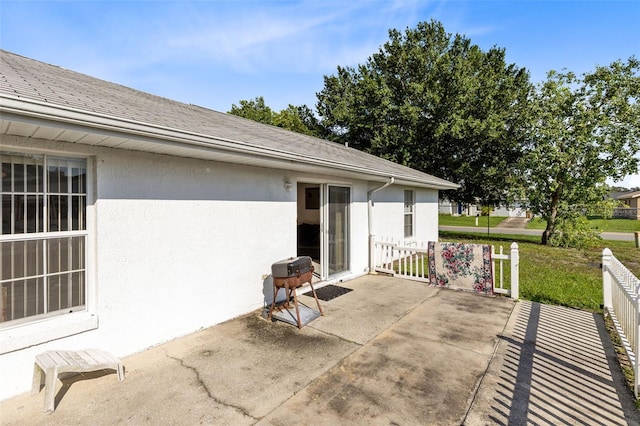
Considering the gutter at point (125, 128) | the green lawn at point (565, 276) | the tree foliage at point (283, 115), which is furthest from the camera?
the tree foliage at point (283, 115)

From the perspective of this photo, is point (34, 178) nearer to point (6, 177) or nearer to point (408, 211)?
point (6, 177)

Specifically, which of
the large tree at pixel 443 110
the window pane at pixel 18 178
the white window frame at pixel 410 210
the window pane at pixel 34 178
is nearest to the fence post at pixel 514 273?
the white window frame at pixel 410 210

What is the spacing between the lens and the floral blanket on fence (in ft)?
21.1

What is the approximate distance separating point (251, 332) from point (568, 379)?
12.9ft

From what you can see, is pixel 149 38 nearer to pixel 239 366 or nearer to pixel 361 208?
pixel 361 208

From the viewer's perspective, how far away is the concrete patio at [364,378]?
9.00 feet

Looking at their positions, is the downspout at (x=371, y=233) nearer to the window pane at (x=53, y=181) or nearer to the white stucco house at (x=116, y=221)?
the white stucco house at (x=116, y=221)

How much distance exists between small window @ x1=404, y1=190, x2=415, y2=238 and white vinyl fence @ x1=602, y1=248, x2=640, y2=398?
573 centimetres

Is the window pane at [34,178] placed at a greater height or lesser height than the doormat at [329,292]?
greater

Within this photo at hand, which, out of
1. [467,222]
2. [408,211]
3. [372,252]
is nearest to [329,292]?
[372,252]

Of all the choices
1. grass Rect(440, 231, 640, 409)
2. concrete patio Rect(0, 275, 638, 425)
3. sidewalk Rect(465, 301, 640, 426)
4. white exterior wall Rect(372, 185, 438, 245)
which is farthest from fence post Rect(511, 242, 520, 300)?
white exterior wall Rect(372, 185, 438, 245)

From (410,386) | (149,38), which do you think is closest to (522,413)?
(410,386)

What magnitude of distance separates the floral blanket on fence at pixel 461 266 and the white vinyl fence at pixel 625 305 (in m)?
1.81

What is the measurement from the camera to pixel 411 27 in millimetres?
20297
